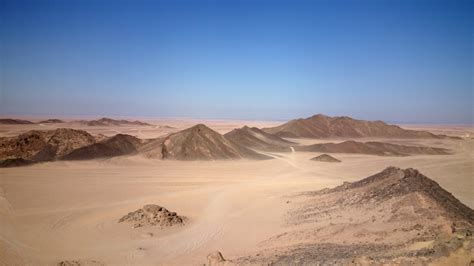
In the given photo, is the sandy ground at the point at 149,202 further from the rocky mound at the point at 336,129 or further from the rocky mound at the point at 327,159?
the rocky mound at the point at 336,129

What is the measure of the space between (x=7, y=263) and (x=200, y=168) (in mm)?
21992

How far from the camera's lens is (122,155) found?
36469mm

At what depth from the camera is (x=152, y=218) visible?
1501 centimetres

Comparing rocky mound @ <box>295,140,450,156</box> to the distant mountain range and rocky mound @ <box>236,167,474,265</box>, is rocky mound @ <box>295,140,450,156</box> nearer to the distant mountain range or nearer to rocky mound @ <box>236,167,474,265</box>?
the distant mountain range

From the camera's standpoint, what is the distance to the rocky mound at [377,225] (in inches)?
359

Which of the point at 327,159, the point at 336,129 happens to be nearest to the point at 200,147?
the point at 327,159

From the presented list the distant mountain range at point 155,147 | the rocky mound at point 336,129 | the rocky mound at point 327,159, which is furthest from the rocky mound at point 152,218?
the rocky mound at point 336,129

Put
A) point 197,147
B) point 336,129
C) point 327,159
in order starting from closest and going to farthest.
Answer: point 197,147, point 327,159, point 336,129

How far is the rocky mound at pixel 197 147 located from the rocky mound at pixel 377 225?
66.5ft

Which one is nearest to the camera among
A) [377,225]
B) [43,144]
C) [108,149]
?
[377,225]

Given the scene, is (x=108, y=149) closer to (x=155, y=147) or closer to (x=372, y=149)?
(x=155, y=147)

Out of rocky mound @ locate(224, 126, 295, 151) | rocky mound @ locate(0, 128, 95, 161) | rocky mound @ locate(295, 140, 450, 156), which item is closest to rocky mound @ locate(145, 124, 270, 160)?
rocky mound @ locate(0, 128, 95, 161)

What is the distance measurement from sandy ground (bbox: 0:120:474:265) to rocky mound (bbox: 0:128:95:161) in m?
3.02

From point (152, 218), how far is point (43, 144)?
2538 centimetres
